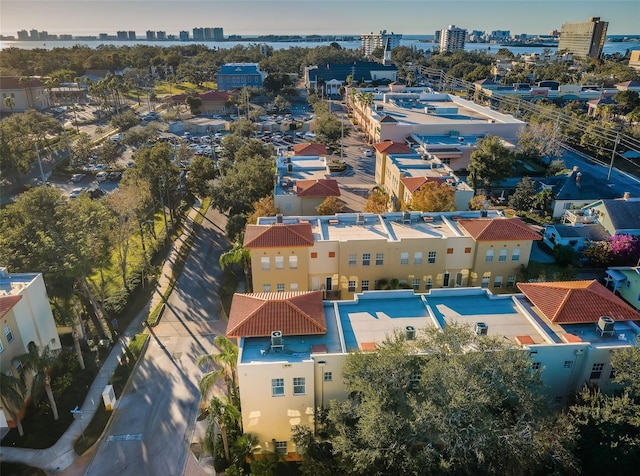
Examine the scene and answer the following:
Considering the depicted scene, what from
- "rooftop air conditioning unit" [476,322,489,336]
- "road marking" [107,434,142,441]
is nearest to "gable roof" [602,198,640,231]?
"rooftop air conditioning unit" [476,322,489,336]

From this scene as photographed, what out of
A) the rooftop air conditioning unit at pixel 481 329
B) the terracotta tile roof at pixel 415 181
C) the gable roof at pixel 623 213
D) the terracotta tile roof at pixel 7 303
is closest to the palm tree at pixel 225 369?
the terracotta tile roof at pixel 7 303

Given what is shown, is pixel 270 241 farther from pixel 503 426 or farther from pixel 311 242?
pixel 503 426

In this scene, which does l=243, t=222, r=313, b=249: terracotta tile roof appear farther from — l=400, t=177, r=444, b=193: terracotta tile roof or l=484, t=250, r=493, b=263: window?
l=400, t=177, r=444, b=193: terracotta tile roof

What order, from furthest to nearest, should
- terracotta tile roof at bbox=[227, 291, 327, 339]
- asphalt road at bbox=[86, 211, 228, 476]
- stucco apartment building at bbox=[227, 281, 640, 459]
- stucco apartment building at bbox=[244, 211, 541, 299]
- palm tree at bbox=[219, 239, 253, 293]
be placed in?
palm tree at bbox=[219, 239, 253, 293] → stucco apartment building at bbox=[244, 211, 541, 299] → asphalt road at bbox=[86, 211, 228, 476] → terracotta tile roof at bbox=[227, 291, 327, 339] → stucco apartment building at bbox=[227, 281, 640, 459]

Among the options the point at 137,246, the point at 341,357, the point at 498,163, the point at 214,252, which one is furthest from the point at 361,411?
the point at 498,163

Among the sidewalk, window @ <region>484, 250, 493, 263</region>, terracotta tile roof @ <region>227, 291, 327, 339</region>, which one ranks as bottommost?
the sidewalk
